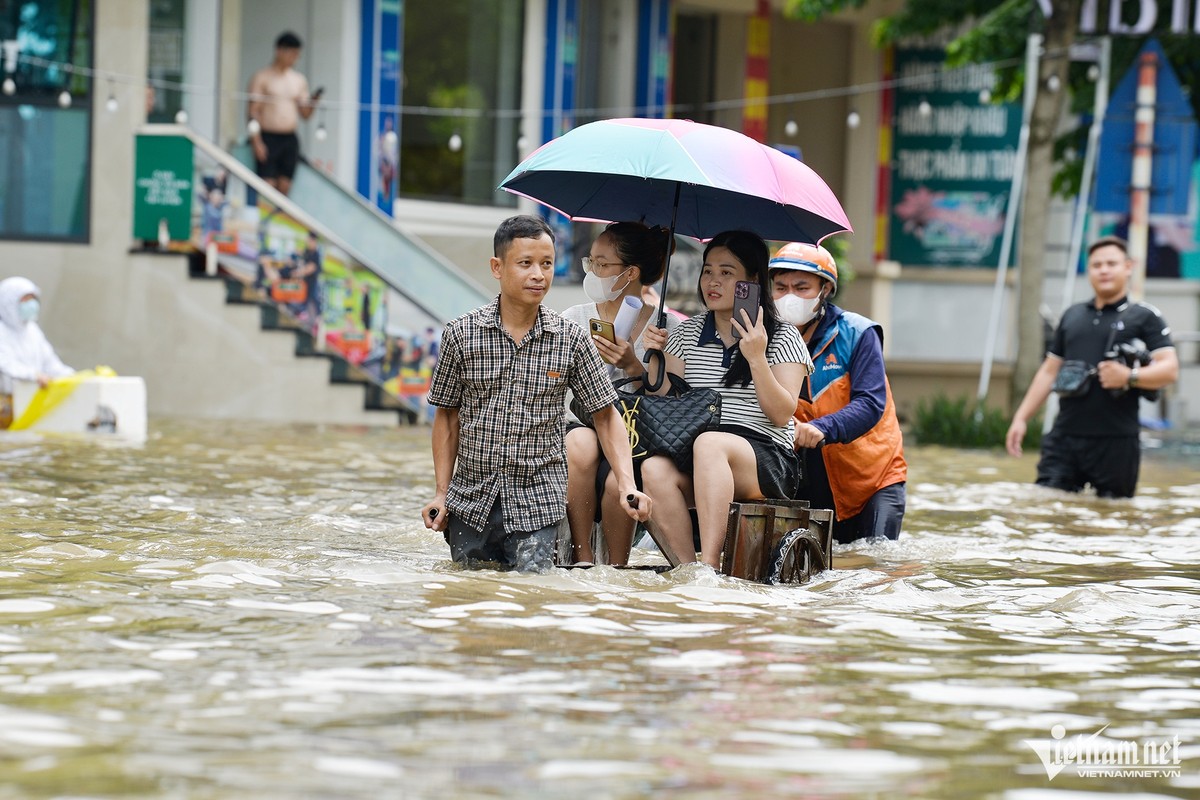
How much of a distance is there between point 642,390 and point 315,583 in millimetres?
1714

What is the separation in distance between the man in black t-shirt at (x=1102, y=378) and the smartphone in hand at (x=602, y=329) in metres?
4.08

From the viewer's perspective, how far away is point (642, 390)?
7.52 metres

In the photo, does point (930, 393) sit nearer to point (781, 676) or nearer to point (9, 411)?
point (9, 411)

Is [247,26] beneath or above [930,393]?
above

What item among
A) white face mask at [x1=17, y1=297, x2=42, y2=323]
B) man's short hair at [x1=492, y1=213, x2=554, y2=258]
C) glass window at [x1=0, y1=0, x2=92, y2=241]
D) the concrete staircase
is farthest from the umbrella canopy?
glass window at [x1=0, y1=0, x2=92, y2=241]

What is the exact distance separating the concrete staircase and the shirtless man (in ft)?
5.08

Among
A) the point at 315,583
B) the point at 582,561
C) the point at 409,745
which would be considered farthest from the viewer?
the point at 582,561

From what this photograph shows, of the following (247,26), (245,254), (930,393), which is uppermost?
(247,26)

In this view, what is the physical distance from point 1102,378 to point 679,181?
4426 mm

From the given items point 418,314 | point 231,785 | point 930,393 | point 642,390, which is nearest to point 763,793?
point 231,785

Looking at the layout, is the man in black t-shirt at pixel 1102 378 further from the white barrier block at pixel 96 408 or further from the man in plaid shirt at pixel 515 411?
the white barrier block at pixel 96 408

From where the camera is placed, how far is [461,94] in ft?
68.3

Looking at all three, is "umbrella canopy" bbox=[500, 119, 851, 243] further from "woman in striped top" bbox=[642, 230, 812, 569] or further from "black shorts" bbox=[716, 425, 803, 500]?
"black shorts" bbox=[716, 425, 803, 500]

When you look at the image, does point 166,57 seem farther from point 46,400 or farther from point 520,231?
point 520,231
